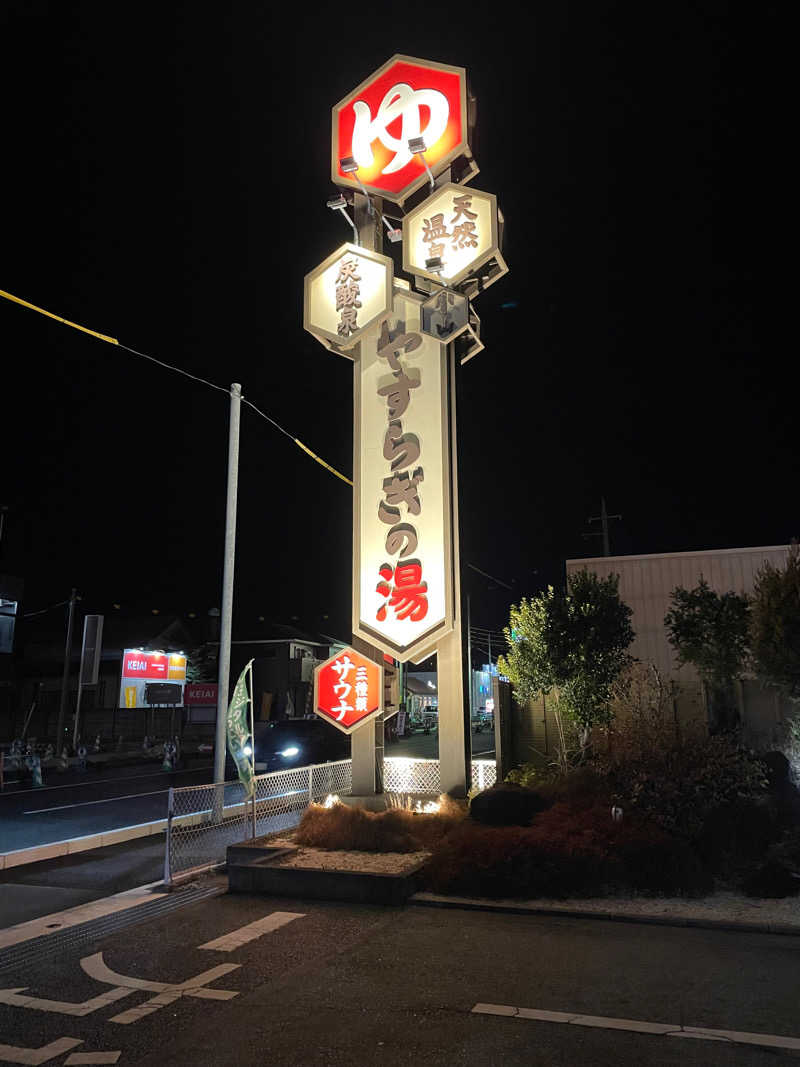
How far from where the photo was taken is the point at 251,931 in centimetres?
741

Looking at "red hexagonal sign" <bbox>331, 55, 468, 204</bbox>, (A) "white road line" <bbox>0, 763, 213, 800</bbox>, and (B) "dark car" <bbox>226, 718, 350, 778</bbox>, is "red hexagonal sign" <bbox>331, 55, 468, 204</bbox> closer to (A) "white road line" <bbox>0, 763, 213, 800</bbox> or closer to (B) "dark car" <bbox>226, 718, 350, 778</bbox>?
(B) "dark car" <bbox>226, 718, 350, 778</bbox>

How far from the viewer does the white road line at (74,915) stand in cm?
753

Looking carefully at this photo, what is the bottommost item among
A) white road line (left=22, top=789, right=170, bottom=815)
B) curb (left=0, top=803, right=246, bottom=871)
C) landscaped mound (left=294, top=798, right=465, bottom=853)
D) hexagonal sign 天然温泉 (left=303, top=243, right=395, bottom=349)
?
curb (left=0, top=803, right=246, bottom=871)

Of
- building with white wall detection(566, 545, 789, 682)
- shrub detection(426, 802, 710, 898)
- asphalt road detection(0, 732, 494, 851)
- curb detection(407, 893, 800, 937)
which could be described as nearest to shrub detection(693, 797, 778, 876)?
shrub detection(426, 802, 710, 898)

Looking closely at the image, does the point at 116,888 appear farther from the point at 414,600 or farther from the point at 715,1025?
the point at 715,1025

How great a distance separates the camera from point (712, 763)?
9.82 m

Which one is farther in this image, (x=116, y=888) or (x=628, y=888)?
(x=116, y=888)

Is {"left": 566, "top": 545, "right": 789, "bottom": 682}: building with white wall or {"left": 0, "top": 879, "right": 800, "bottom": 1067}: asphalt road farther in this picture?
{"left": 566, "top": 545, "right": 789, "bottom": 682}: building with white wall

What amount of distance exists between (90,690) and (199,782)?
21.1 meters

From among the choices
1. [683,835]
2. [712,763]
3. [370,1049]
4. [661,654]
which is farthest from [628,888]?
[661,654]

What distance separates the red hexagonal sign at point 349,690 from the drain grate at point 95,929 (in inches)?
143

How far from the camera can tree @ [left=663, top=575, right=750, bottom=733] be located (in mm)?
→ 15008

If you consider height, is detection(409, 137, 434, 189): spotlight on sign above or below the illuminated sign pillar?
above

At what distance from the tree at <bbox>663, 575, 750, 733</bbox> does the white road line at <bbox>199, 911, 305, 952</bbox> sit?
32.4ft
